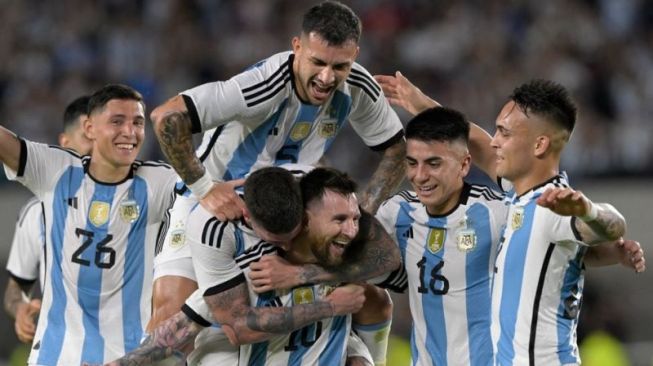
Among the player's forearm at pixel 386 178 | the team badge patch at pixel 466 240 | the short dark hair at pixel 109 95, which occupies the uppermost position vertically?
the short dark hair at pixel 109 95

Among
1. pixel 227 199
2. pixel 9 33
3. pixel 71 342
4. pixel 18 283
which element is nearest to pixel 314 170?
pixel 227 199

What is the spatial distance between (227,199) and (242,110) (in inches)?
19.9

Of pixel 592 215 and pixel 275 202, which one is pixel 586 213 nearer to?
pixel 592 215

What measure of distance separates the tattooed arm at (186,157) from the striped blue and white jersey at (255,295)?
0.39ft

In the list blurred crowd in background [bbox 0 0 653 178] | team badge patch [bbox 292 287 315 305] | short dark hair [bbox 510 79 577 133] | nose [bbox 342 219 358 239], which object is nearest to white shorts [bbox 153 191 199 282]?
team badge patch [bbox 292 287 315 305]

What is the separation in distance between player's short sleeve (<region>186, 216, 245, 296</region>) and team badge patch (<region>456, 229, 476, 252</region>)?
1.07 metres

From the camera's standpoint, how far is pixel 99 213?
23.5ft

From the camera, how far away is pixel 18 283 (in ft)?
27.2

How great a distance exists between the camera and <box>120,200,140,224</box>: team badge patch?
7.16 m

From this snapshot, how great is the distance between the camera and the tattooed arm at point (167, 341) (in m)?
6.02

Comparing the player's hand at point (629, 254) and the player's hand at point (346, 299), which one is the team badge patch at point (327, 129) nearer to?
the player's hand at point (346, 299)

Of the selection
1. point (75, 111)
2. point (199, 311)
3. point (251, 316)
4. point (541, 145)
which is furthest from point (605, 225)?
point (75, 111)

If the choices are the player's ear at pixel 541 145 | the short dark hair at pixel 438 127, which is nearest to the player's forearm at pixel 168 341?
the short dark hair at pixel 438 127

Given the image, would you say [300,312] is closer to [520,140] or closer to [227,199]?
[227,199]
